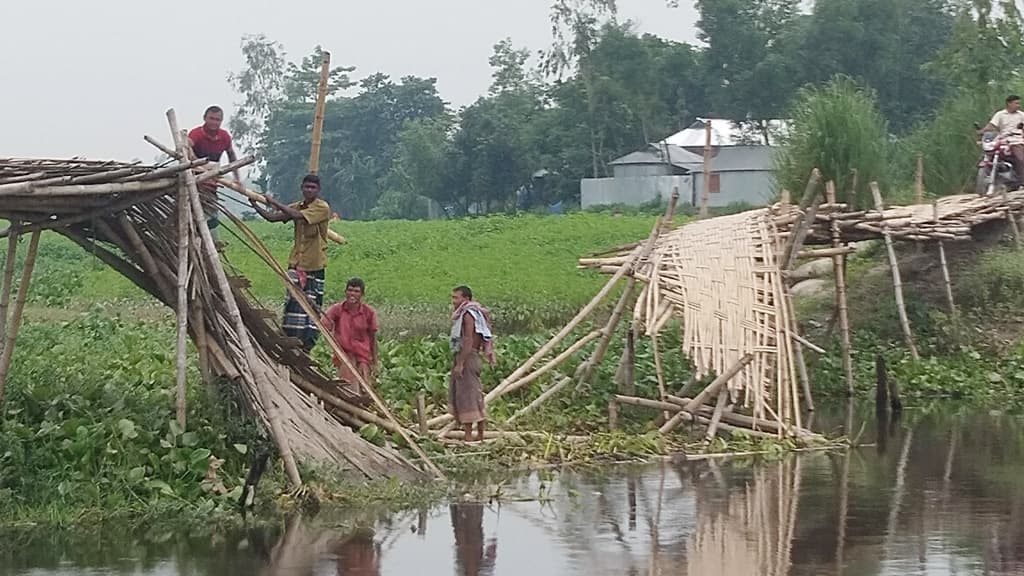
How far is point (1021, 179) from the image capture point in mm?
20250

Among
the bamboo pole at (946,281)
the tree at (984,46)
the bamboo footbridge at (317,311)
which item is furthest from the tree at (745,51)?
the bamboo footbridge at (317,311)

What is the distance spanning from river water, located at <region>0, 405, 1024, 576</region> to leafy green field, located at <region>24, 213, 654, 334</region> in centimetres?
1096

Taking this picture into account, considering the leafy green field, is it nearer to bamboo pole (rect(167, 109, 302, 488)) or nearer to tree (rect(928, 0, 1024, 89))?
tree (rect(928, 0, 1024, 89))

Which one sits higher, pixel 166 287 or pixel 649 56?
pixel 649 56

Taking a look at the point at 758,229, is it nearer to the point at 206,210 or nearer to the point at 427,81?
the point at 206,210

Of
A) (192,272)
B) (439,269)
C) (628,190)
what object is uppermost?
(628,190)

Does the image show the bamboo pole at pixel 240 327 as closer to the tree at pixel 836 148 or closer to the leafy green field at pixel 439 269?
the leafy green field at pixel 439 269

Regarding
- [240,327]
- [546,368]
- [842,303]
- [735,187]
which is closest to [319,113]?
[240,327]

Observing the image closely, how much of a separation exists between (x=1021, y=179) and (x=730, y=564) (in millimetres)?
13303

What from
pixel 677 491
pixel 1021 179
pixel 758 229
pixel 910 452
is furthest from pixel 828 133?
pixel 677 491

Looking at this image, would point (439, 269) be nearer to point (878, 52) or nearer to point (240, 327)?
point (240, 327)

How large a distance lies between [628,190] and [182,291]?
42.3m

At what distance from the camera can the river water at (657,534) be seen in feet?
27.7

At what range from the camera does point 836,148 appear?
26.9 metres
